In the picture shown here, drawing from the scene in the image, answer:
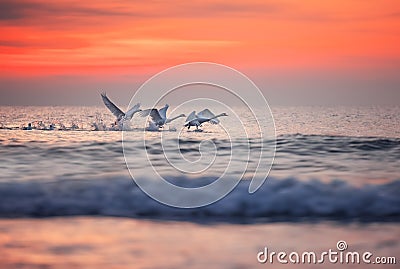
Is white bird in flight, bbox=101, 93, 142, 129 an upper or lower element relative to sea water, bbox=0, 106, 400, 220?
upper

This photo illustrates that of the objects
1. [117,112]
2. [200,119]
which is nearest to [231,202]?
[200,119]

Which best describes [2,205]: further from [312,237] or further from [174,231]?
[312,237]

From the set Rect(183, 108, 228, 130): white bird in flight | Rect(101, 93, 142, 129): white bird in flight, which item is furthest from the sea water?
Rect(101, 93, 142, 129): white bird in flight

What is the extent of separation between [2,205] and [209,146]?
718 cm

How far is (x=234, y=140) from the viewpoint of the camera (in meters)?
16.0

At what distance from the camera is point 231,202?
7801 mm

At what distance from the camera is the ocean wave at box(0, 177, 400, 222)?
729cm

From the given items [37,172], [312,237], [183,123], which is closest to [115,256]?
[312,237]

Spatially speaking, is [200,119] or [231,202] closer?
[231,202]

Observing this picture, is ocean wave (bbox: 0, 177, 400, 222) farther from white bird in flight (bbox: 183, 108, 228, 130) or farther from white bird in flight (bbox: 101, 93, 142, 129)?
white bird in flight (bbox: 101, 93, 142, 129)

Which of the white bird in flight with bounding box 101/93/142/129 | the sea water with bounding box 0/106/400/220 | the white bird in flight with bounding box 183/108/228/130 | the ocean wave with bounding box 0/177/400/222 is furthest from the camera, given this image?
the white bird in flight with bounding box 101/93/142/129

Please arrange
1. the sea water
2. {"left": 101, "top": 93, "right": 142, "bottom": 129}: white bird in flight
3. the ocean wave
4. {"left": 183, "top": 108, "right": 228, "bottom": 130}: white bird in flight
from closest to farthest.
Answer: the ocean wave, the sea water, {"left": 183, "top": 108, "right": 228, "bottom": 130}: white bird in flight, {"left": 101, "top": 93, "right": 142, "bottom": 129}: white bird in flight

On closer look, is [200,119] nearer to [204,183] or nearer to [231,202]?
[204,183]

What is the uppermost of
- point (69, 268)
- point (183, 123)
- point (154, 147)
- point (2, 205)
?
point (183, 123)
